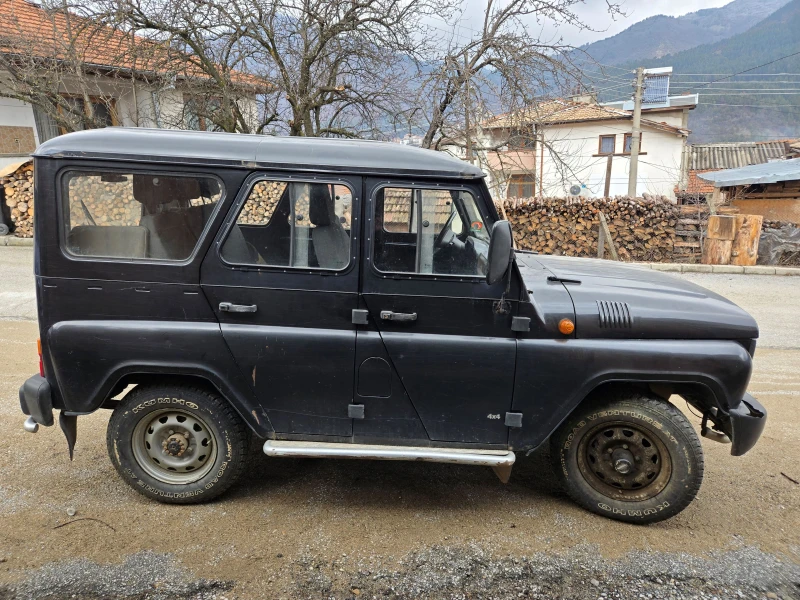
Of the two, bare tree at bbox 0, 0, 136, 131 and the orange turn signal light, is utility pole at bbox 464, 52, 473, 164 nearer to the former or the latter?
bare tree at bbox 0, 0, 136, 131

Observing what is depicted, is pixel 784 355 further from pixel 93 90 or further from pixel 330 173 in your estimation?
pixel 93 90

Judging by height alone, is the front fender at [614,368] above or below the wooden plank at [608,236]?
below

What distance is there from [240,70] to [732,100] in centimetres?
8563

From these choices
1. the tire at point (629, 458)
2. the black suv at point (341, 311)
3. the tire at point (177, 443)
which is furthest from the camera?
the tire at point (177, 443)

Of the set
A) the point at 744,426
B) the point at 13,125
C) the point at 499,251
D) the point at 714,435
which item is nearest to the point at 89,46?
the point at 13,125

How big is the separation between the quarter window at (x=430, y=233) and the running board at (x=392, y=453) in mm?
1081

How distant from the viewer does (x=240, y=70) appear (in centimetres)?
1212

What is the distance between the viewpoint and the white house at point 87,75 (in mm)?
11664

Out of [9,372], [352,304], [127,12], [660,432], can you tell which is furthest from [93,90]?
[660,432]

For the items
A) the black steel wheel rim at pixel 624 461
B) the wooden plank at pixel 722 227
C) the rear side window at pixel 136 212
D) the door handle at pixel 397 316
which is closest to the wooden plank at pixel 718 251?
the wooden plank at pixel 722 227

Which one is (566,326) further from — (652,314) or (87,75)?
(87,75)

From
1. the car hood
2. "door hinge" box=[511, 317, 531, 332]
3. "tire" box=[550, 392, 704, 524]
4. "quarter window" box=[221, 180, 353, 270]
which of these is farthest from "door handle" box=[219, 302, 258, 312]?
"tire" box=[550, 392, 704, 524]

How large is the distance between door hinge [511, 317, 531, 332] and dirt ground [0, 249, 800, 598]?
126 centimetres

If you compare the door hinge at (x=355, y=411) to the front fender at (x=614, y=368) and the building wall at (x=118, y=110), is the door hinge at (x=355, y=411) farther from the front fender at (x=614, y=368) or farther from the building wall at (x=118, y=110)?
the building wall at (x=118, y=110)
